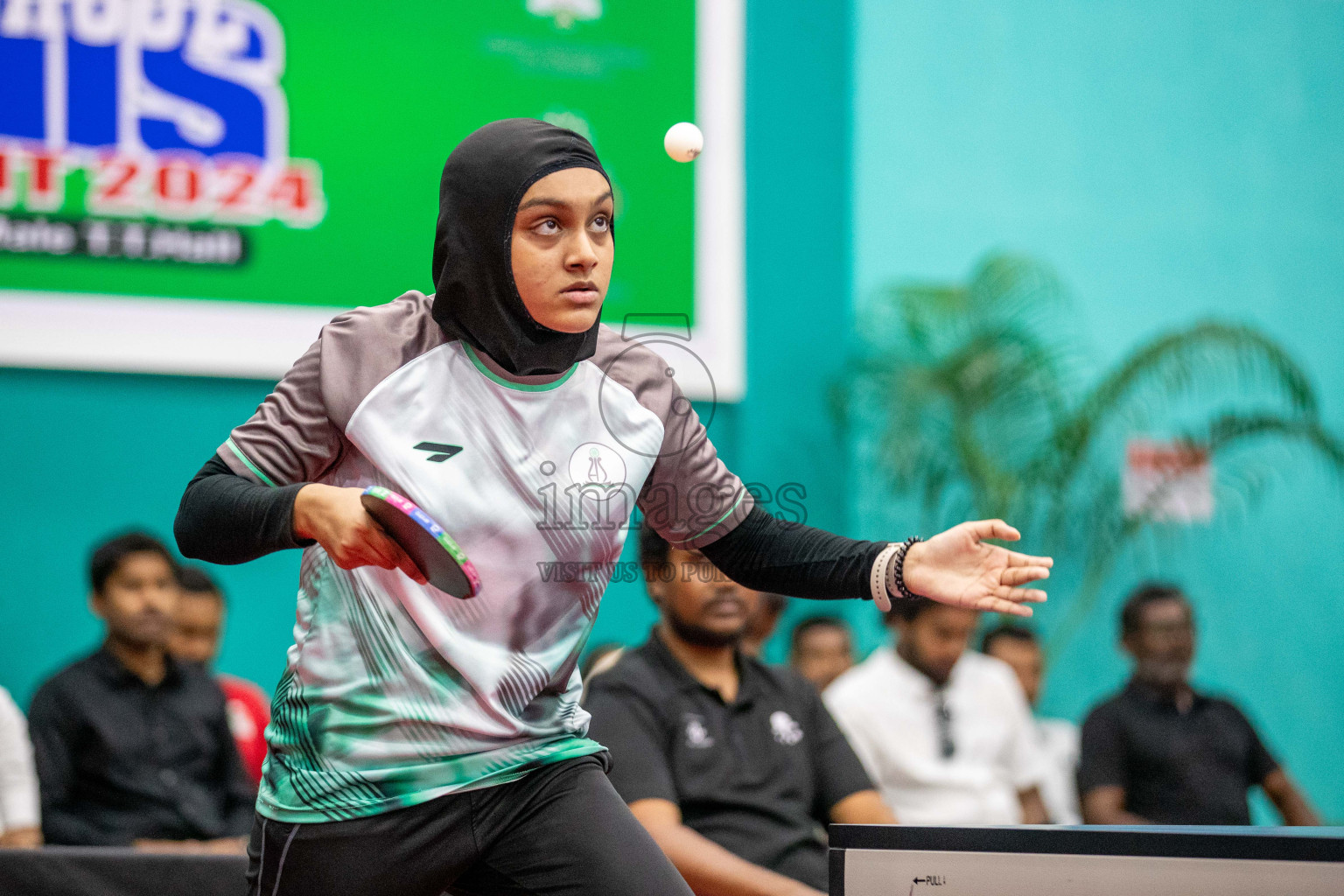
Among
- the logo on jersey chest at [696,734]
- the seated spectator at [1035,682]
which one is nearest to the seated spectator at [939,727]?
the seated spectator at [1035,682]

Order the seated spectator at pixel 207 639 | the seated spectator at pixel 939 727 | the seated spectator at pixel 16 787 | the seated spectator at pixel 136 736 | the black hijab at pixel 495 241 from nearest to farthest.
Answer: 1. the black hijab at pixel 495 241
2. the seated spectator at pixel 16 787
3. the seated spectator at pixel 136 736
4. the seated spectator at pixel 939 727
5. the seated spectator at pixel 207 639

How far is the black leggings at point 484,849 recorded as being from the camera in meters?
1.62

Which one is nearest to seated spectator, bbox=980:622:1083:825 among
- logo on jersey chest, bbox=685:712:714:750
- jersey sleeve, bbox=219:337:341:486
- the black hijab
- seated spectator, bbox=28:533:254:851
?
logo on jersey chest, bbox=685:712:714:750

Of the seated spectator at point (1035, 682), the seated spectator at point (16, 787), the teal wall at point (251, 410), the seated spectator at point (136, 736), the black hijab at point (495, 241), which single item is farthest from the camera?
the seated spectator at point (1035, 682)

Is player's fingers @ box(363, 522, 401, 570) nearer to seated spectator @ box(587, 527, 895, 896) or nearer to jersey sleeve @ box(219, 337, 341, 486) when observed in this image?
jersey sleeve @ box(219, 337, 341, 486)

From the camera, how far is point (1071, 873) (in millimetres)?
1688

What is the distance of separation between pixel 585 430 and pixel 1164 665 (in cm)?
331

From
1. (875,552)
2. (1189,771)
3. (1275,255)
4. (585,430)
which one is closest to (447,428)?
(585,430)

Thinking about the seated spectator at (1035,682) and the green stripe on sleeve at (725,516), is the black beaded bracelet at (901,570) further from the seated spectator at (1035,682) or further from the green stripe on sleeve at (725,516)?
the seated spectator at (1035,682)

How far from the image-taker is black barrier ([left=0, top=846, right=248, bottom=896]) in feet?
7.72

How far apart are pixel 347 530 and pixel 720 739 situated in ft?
4.96

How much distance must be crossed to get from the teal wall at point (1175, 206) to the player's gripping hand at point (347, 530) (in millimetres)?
4887

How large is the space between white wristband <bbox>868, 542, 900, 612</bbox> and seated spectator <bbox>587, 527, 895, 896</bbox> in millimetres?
885

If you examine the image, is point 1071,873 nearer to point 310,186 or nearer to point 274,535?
point 274,535
